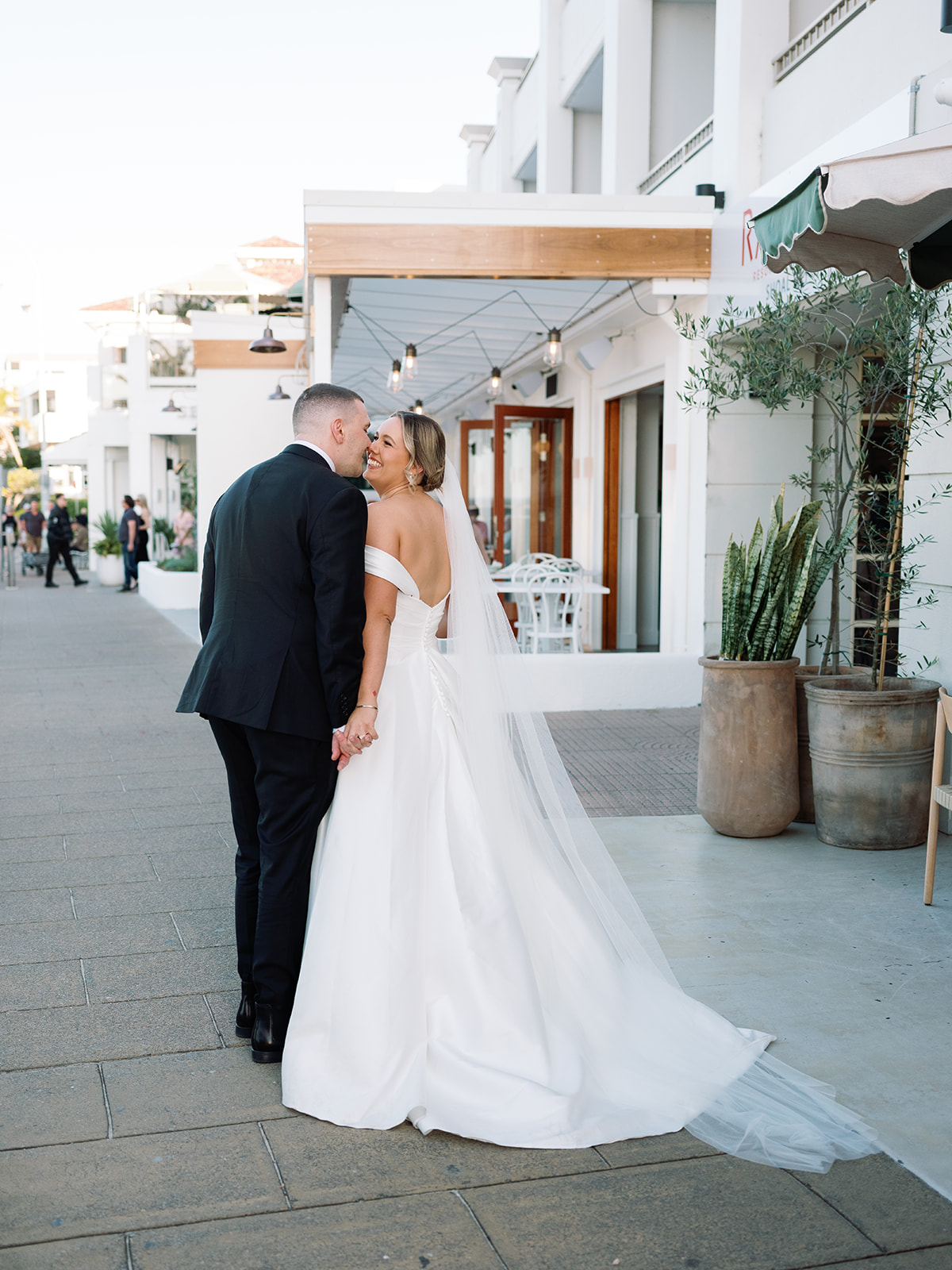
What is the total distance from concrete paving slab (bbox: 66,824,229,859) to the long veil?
216 centimetres

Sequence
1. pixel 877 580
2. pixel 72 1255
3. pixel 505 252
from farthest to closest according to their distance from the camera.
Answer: pixel 505 252 < pixel 877 580 < pixel 72 1255

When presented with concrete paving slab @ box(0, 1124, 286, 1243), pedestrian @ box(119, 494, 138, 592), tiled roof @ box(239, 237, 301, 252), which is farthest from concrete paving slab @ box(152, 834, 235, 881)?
tiled roof @ box(239, 237, 301, 252)

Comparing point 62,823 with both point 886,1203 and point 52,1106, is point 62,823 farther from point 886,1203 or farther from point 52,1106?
point 886,1203

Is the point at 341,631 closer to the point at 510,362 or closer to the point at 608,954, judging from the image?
the point at 608,954

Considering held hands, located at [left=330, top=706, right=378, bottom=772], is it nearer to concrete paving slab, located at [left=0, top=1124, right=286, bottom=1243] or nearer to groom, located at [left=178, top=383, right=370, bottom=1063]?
groom, located at [left=178, top=383, right=370, bottom=1063]

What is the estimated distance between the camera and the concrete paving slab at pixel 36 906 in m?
4.20

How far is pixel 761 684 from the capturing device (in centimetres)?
517

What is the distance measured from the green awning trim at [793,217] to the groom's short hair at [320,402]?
162 cm

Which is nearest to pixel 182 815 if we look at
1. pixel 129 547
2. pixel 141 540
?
pixel 129 547

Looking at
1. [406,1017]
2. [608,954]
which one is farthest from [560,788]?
[406,1017]

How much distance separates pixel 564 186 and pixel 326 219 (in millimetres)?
6891

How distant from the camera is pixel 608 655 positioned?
8.47 meters

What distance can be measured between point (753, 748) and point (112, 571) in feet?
66.1

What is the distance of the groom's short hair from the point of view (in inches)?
124
